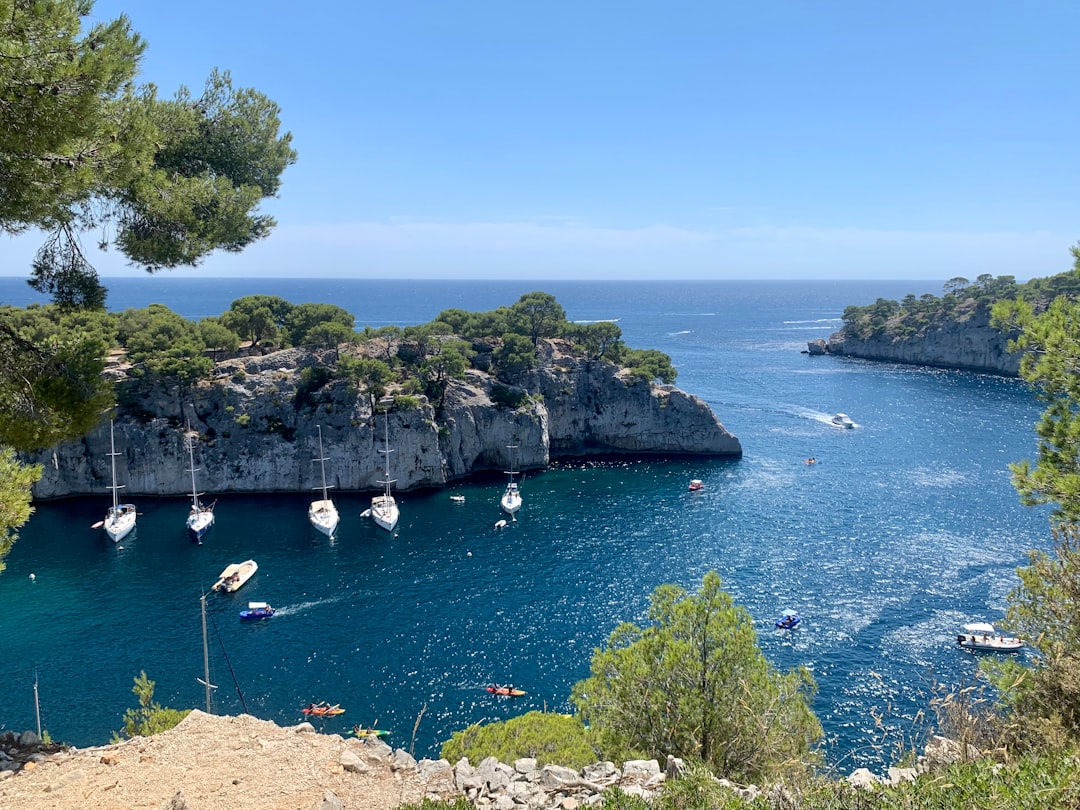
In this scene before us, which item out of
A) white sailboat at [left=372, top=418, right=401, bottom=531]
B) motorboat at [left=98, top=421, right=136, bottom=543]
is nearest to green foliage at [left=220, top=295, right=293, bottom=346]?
motorboat at [left=98, top=421, right=136, bottom=543]

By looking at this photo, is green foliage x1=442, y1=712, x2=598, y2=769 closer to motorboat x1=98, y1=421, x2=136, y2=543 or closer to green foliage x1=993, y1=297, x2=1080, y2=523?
green foliage x1=993, y1=297, x2=1080, y2=523

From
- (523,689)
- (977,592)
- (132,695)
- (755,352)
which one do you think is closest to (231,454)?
(132,695)

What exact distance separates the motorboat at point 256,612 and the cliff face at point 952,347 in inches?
4121

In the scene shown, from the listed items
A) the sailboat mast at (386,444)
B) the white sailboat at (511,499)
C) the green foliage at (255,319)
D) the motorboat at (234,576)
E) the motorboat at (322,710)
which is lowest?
the motorboat at (322,710)

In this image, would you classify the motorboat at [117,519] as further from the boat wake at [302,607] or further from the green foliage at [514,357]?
the green foliage at [514,357]

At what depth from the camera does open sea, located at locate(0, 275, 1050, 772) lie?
26.6 meters

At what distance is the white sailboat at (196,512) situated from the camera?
4275 centimetres

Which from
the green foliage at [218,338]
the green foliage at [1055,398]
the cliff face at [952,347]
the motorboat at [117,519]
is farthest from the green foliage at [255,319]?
the cliff face at [952,347]

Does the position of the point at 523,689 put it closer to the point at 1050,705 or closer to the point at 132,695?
the point at 132,695

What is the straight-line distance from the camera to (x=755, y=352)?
12900 centimetres

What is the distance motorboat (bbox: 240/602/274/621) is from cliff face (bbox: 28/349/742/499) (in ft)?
65.0

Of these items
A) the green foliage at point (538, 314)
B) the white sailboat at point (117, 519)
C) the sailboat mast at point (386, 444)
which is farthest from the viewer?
the green foliage at point (538, 314)

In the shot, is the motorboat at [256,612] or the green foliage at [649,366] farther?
the green foliage at [649,366]

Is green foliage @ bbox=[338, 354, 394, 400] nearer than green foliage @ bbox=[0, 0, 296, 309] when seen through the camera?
No
